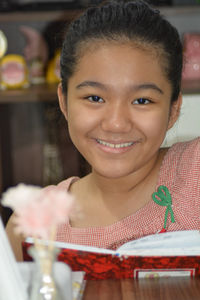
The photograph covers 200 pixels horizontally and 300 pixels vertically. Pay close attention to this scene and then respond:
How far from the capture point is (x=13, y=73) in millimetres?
2215

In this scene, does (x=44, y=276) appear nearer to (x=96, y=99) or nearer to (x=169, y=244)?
(x=169, y=244)

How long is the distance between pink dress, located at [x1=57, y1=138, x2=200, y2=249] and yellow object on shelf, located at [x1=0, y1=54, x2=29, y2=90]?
1.46 m

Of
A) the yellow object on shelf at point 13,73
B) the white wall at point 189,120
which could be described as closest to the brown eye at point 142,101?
the white wall at point 189,120

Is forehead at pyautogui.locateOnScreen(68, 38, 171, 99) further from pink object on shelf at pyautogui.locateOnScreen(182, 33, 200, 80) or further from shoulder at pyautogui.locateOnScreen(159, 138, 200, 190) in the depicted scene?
pink object on shelf at pyautogui.locateOnScreen(182, 33, 200, 80)

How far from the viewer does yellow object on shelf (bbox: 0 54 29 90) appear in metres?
2.22

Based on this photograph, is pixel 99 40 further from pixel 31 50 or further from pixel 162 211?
pixel 31 50

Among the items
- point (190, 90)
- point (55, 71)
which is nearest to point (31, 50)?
point (55, 71)

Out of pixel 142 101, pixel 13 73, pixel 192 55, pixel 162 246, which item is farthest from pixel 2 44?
pixel 162 246

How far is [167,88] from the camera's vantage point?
34.7 inches

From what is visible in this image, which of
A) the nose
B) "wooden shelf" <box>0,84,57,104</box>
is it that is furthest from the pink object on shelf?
the nose

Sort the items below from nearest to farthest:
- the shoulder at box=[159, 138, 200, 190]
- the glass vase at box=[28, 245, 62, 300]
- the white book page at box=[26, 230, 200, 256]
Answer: the glass vase at box=[28, 245, 62, 300] < the white book page at box=[26, 230, 200, 256] < the shoulder at box=[159, 138, 200, 190]

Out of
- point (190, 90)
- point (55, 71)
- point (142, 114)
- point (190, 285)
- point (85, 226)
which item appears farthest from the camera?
point (55, 71)

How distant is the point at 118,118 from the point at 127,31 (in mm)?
198

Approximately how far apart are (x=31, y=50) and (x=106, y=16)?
153 cm
